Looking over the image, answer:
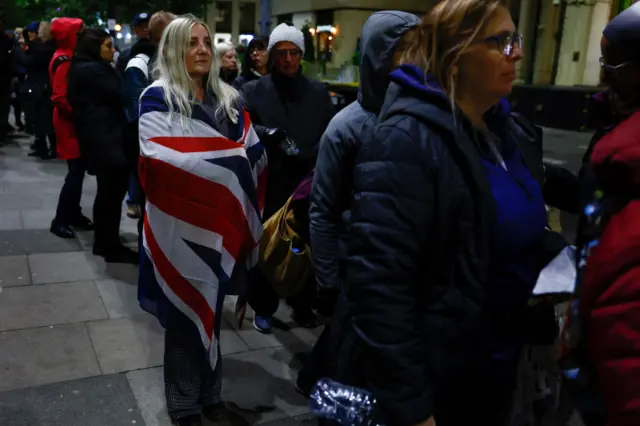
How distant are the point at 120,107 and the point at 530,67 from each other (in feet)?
54.4

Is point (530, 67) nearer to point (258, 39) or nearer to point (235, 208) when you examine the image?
point (258, 39)

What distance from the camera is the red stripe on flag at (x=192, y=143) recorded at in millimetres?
2953

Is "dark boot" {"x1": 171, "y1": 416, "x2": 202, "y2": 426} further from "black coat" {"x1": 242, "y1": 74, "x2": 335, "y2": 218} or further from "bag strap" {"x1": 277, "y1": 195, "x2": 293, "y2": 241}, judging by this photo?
"black coat" {"x1": 242, "y1": 74, "x2": 335, "y2": 218}

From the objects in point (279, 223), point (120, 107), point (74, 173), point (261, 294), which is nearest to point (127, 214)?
point (74, 173)

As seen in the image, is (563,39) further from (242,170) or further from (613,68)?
(613,68)

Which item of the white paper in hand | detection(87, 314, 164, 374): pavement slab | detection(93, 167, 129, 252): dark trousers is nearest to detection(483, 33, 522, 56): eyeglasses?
the white paper in hand

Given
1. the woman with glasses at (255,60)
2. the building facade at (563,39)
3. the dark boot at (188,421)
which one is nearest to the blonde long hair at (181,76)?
the dark boot at (188,421)

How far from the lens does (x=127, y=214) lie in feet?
24.2

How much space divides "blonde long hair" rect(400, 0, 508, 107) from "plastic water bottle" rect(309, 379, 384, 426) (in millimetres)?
824

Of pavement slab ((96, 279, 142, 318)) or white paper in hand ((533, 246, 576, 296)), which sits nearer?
white paper in hand ((533, 246, 576, 296))

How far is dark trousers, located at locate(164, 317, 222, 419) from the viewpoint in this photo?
313 centimetres

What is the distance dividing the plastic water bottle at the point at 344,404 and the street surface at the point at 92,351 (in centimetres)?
97

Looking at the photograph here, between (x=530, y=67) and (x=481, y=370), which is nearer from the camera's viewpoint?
(x=481, y=370)

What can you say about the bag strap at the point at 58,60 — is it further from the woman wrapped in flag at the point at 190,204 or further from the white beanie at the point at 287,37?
the woman wrapped in flag at the point at 190,204
